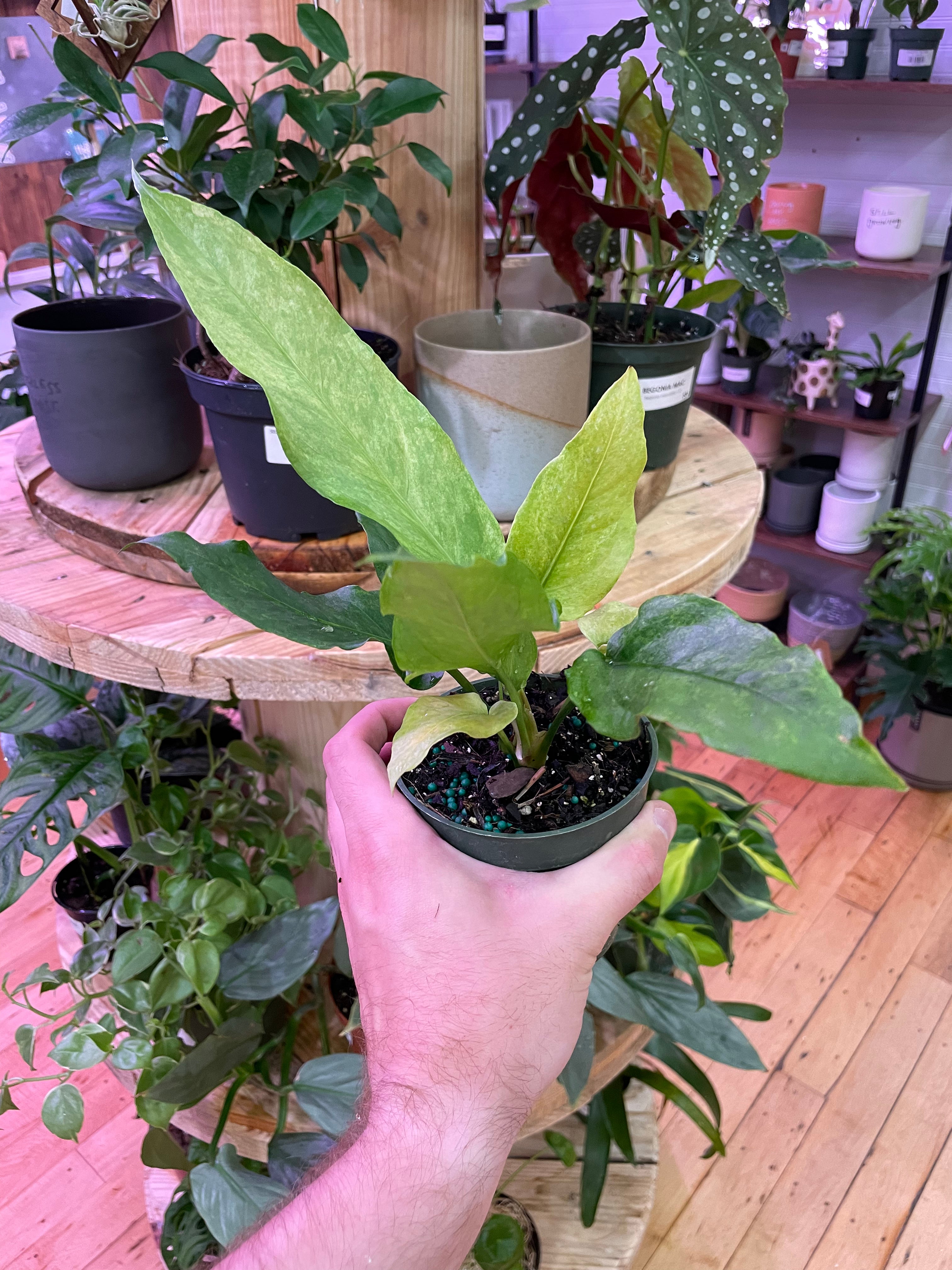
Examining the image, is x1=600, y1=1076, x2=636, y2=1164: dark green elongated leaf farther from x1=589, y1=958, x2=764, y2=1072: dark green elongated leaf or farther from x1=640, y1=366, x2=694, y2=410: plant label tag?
x1=640, y1=366, x2=694, y2=410: plant label tag

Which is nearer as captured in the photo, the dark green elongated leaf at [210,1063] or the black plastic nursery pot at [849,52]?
the dark green elongated leaf at [210,1063]

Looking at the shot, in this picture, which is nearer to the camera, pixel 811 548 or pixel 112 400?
pixel 112 400

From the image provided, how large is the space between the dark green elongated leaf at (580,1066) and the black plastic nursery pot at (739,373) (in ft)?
6.09

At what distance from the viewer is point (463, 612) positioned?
14.0 inches

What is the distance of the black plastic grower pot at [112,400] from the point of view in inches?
31.4

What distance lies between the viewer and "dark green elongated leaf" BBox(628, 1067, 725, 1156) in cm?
107

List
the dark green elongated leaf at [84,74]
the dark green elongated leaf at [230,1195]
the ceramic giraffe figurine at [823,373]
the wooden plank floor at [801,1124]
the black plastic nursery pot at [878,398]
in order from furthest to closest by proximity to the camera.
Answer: the ceramic giraffe figurine at [823,373]
the black plastic nursery pot at [878,398]
the wooden plank floor at [801,1124]
the dark green elongated leaf at [230,1195]
the dark green elongated leaf at [84,74]

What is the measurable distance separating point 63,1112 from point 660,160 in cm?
103

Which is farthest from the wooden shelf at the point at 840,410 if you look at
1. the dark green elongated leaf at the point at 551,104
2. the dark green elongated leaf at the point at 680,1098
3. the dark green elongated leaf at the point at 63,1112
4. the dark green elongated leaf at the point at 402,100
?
the dark green elongated leaf at the point at 63,1112

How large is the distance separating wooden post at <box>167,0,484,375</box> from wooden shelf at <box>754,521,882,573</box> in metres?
1.47

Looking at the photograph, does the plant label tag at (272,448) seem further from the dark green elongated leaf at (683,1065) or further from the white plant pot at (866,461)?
the white plant pot at (866,461)

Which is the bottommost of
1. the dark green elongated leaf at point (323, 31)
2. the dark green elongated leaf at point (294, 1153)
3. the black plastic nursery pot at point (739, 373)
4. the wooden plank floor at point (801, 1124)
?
the wooden plank floor at point (801, 1124)

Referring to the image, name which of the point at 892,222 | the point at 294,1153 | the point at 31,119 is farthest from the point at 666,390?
the point at 892,222

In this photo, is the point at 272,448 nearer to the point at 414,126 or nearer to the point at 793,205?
the point at 414,126
